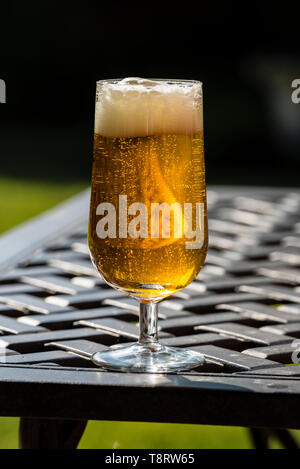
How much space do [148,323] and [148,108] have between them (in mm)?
234

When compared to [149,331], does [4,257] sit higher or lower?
higher

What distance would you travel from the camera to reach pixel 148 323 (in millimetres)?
933

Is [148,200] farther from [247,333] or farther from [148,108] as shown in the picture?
[247,333]

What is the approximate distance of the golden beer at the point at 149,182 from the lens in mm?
899

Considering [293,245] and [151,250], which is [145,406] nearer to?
[151,250]

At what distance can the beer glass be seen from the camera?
897mm

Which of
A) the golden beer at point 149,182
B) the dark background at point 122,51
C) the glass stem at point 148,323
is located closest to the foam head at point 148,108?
the golden beer at point 149,182

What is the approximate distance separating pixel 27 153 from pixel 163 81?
6.88 metres

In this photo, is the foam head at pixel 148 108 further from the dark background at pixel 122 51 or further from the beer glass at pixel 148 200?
the dark background at pixel 122 51

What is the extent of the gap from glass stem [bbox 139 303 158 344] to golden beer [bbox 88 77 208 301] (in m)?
0.01

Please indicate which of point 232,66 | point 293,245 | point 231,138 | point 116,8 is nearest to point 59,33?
point 116,8

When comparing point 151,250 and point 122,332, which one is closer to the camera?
point 151,250

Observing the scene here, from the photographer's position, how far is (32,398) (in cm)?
79

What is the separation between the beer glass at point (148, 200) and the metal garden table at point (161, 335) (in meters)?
0.06
